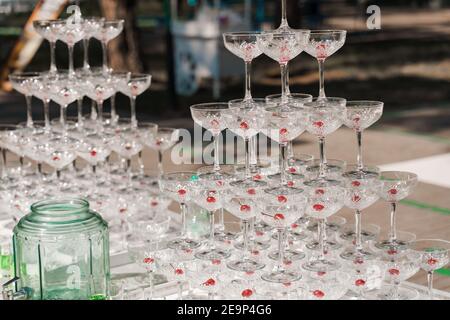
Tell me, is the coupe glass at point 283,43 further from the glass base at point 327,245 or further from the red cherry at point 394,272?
the red cherry at point 394,272

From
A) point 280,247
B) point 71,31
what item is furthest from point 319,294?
point 71,31

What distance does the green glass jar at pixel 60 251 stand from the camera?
12.2 feet

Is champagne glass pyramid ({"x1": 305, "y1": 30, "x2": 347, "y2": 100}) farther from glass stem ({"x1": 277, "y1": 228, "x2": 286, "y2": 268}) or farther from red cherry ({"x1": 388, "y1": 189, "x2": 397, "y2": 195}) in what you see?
glass stem ({"x1": 277, "y1": 228, "x2": 286, "y2": 268})

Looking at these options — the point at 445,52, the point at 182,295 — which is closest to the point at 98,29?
the point at 182,295

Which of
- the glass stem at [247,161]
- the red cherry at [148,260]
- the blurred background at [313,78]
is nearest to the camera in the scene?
the glass stem at [247,161]

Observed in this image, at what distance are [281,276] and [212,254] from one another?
1.19 ft

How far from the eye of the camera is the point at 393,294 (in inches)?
147

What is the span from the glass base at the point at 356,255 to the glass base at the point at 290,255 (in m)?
0.18

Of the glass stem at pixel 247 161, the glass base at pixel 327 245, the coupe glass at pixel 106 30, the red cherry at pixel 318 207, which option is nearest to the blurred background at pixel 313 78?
the glass base at pixel 327 245

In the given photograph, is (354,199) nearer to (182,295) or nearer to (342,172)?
(342,172)

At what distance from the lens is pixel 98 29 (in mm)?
5098

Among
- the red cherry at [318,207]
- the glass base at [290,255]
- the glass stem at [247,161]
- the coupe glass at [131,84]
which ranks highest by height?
the coupe glass at [131,84]

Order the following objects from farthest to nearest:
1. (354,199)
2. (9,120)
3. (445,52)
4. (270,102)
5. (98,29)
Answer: (445,52) → (9,120) → (98,29) → (270,102) → (354,199)
